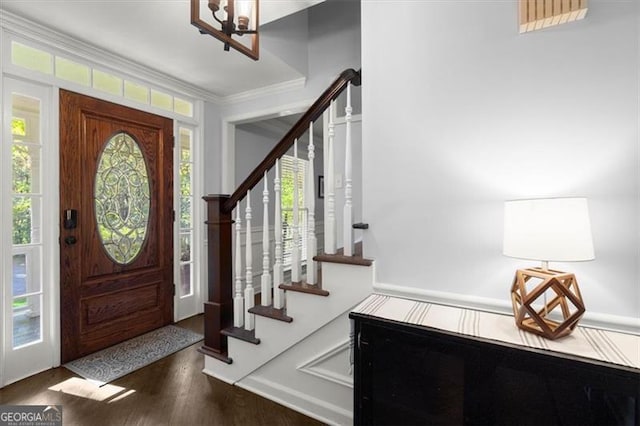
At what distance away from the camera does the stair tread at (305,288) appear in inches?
65.6

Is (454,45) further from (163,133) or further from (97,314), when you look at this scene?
(97,314)

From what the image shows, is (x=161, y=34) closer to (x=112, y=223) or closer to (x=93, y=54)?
(x=93, y=54)

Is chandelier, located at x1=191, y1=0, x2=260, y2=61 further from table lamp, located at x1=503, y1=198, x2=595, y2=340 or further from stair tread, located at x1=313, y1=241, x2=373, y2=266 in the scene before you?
table lamp, located at x1=503, y1=198, x2=595, y2=340

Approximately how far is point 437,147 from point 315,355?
1287mm

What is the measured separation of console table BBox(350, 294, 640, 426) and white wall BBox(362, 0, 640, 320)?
0.26 metres

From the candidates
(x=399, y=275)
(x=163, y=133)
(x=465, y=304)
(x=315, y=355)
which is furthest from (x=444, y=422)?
(x=163, y=133)

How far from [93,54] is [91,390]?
2.42 metres

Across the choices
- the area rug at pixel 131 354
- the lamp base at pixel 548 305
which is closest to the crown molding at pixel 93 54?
the area rug at pixel 131 354

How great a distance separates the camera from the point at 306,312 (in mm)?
1734

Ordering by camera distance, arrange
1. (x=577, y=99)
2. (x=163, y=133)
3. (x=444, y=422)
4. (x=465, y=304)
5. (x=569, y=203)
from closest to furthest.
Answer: (x=569, y=203)
(x=444, y=422)
(x=577, y=99)
(x=465, y=304)
(x=163, y=133)

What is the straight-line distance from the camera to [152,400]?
6.01 feet

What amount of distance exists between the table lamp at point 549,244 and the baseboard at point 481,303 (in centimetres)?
22

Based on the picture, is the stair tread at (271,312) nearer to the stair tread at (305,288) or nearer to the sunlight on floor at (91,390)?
the stair tread at (305,288)

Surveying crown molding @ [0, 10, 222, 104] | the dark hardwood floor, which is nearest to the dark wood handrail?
the dark hardwood floor
